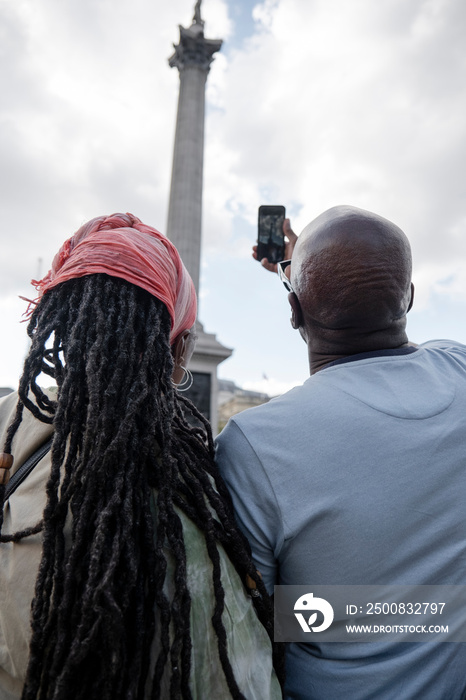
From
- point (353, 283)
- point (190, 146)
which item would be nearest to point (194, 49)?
point (190, 146)

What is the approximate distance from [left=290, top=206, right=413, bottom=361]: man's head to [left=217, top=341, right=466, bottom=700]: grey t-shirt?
246 mm

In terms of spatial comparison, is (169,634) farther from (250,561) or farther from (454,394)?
(454,394)

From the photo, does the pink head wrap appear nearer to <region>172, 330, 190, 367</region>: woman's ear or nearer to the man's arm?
<region>172, 330, 190, 367</region>: woman's ear

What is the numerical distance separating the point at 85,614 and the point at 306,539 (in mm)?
562

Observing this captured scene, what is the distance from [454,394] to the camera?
1.46 metres

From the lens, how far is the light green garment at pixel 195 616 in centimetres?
110

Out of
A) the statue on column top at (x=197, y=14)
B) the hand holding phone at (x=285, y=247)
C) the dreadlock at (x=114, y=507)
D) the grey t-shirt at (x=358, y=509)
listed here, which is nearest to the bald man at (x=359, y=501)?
the grey t-shirt at (x=358, y=509)

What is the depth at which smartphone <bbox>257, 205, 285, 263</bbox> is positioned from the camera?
2480 millimetres

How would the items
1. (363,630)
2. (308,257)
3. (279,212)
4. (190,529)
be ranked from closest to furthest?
1. (190,529)
2. (363,630)
3. (308,257)
4. (279,212)

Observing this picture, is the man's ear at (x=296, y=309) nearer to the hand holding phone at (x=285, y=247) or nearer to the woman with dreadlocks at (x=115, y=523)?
the woman with dreadlocks at (x=115, y=523)

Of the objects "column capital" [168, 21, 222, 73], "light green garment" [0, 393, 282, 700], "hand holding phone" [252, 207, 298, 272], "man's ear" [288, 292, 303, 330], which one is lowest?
"light green garment" [0, 393, 282, 700]

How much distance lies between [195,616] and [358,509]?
1.54 feet

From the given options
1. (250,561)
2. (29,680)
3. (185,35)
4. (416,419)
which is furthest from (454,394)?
(185,35)

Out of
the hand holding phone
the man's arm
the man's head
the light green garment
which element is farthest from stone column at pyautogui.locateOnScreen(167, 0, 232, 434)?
the light green garment
